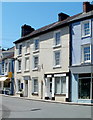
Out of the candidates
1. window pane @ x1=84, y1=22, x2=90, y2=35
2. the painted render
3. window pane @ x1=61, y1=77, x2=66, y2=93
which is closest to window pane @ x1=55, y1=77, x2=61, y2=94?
window pane @ x1=61, y1=77, x2=66, y2=93

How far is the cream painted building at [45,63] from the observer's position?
24.3 meters

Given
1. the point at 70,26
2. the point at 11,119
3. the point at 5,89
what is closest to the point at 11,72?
the point at 5,89

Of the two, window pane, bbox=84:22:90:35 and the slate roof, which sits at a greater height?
the slate roof

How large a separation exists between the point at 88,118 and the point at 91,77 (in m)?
10.3

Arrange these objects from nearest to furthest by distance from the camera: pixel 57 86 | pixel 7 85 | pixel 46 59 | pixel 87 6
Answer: pixel 87 6
pixel 57 86
pixel 46 59
pixel 7 85

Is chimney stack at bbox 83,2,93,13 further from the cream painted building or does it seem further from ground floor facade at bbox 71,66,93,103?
ground floor facade at bbox 71,66,93,103

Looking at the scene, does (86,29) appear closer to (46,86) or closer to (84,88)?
(84,88)

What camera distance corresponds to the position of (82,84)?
874 inches

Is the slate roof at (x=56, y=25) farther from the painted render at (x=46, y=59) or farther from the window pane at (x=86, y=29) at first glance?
the window pane at (x=86, y=29)

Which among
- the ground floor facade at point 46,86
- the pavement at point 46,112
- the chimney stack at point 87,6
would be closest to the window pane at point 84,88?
the ground floor facade at point 46,86

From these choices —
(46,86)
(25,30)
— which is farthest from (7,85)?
(46,86)

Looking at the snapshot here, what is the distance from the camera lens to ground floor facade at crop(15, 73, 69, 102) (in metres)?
24.0

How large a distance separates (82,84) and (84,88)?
0.44 metres

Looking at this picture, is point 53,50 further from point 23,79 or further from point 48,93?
point 23,79
